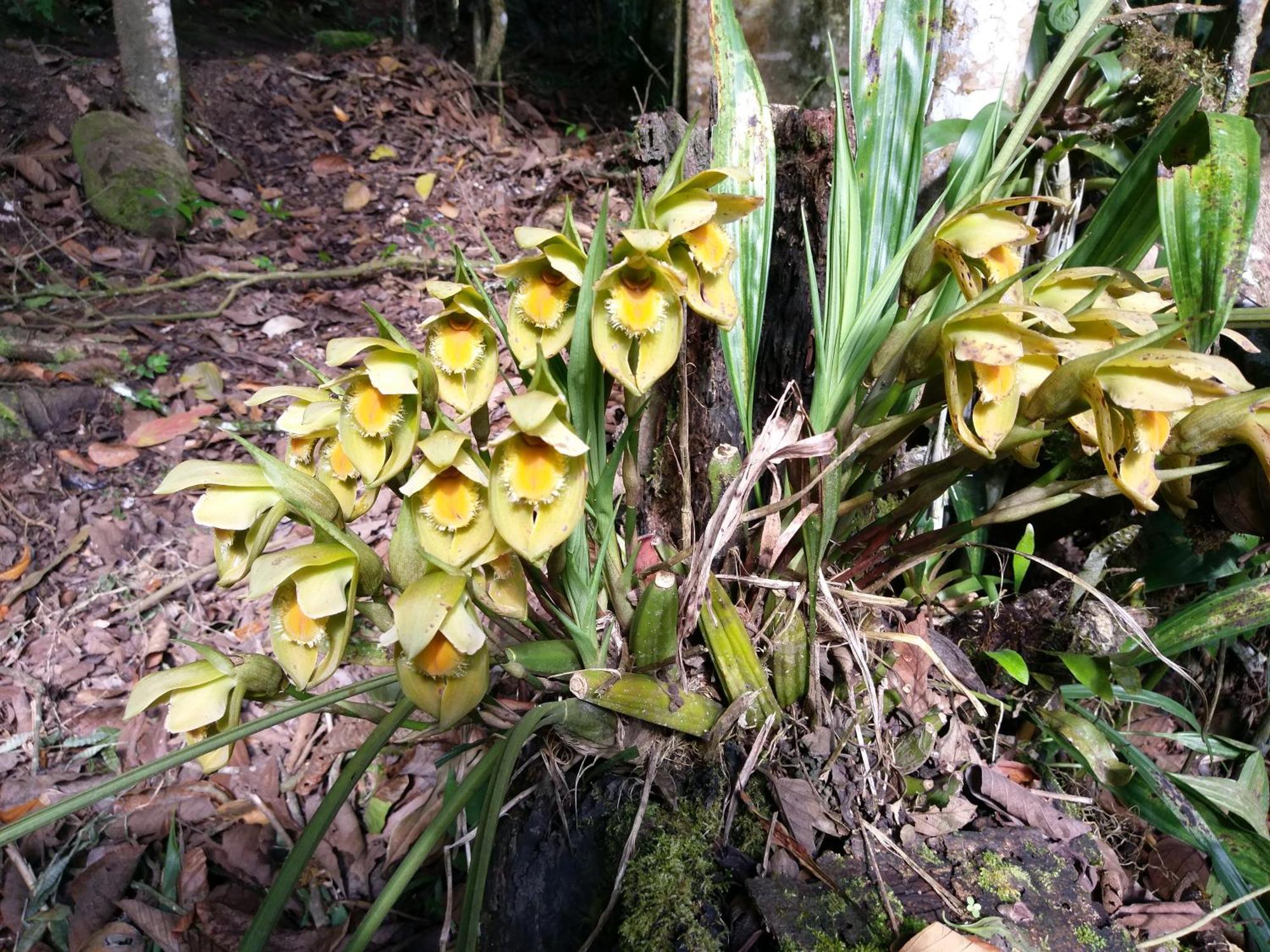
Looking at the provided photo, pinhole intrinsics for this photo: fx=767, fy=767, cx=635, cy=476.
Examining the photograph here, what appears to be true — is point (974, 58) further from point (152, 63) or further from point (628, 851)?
point (152, 63)

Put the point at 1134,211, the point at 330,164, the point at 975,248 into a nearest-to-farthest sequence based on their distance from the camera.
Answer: the point at 975,248 → the point at 1134,211 → the point at 330,164

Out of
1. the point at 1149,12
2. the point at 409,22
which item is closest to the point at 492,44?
the point at 409,22

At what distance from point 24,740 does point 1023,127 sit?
8.88 ft

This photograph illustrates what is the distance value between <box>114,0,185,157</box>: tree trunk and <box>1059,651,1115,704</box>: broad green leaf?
467 centimetres

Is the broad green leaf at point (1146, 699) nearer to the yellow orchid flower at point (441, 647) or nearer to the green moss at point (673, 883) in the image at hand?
the green moss at point (673, 883)

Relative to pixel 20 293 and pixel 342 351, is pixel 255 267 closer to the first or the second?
pixel 20 293

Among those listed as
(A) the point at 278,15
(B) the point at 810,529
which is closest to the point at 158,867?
(B) the point at 810,529

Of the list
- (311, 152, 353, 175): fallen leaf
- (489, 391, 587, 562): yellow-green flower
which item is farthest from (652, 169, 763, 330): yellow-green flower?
(311, 152, 353, 175): fallen leaf

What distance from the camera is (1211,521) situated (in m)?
1.52

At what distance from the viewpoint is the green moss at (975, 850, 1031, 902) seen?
120cm

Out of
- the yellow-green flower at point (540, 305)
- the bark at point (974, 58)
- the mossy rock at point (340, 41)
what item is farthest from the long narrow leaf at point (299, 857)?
the mossy rock at point (340, 41)

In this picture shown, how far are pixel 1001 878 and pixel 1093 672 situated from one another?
1.53ft

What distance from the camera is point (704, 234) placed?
998 millimetres

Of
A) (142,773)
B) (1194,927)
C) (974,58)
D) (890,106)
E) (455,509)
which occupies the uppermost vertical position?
(974,58)
